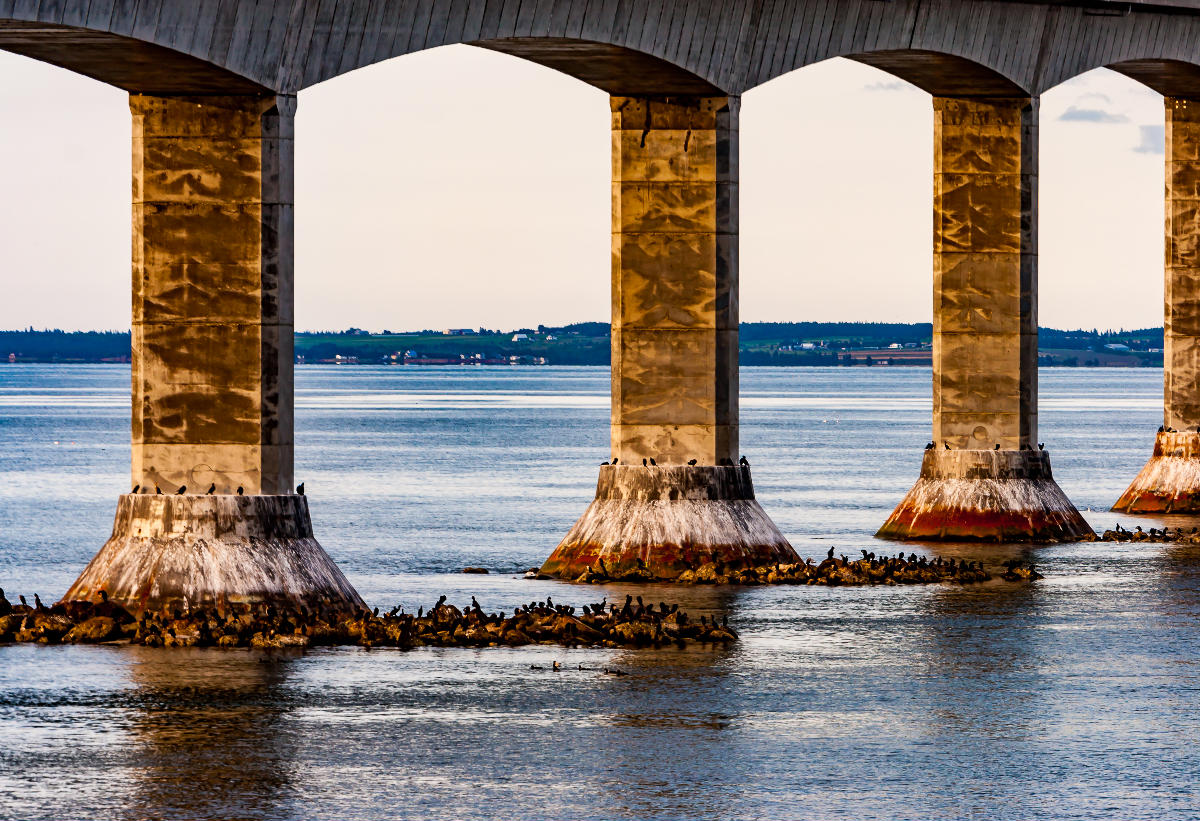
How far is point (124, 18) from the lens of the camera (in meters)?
24.6

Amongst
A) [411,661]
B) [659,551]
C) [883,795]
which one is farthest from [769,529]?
[883,795]

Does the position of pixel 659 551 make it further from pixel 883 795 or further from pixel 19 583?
pixel 883 795

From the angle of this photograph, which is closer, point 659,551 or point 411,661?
point 411,661

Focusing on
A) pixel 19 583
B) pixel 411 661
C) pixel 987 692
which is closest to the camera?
pixel 987 692

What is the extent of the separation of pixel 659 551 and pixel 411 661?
7560 millimetres

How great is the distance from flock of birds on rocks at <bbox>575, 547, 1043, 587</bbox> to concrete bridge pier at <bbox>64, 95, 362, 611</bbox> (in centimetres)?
595

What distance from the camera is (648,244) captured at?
32.4 meters

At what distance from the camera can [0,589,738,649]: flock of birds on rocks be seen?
81.8 feet

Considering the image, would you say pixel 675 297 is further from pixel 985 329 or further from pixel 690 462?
pixel 985 329

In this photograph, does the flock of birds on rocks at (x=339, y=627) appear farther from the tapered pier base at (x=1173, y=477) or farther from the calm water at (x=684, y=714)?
the tapered pier base at (x=1173, y=477)

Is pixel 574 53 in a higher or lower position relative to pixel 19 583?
higher

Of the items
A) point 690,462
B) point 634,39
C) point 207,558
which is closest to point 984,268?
point 690,462

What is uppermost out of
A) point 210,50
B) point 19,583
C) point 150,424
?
point 210,50

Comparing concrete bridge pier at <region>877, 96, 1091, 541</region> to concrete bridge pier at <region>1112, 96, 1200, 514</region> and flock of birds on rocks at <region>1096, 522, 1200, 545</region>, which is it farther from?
concrete bridge pier at <region>1112, 96, 1200, 514</region>
